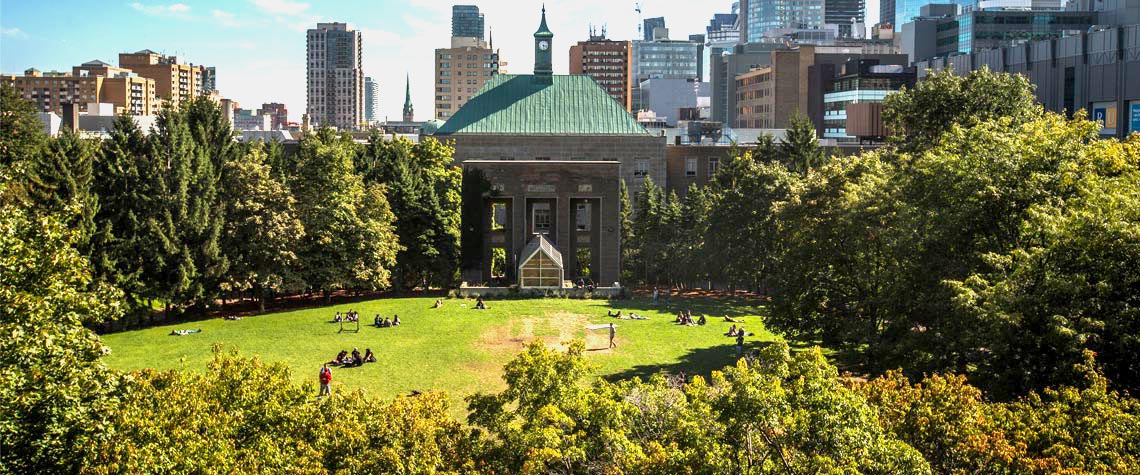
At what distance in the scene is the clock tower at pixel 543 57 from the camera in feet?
289

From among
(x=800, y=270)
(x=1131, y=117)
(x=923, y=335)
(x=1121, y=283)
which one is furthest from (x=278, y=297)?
(x=1131, y=117)

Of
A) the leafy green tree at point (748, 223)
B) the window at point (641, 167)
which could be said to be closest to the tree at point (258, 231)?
the leafy green tree at point (748, 223)

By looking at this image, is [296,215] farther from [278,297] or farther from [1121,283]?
[1121,283]

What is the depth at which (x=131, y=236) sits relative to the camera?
167 ft

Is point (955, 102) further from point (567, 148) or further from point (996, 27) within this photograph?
point (996, 27)

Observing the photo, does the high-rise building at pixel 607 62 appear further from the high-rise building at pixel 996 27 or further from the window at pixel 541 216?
the window at pixel 541 216

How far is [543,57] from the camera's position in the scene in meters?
88.0

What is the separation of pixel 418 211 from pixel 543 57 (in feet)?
97.1

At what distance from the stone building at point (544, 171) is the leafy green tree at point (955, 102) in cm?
1889

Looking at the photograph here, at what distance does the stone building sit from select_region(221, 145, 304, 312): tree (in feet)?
39.8

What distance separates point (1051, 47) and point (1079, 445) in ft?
232

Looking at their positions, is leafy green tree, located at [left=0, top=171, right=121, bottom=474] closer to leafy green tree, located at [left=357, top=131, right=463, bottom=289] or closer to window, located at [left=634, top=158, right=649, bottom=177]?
leafy green tree, located at [left=357, top=131, right=463, bottom=289]

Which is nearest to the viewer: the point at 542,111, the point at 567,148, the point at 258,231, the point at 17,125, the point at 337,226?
the point at 258,231

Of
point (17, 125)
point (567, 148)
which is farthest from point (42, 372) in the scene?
point (567, 148)
